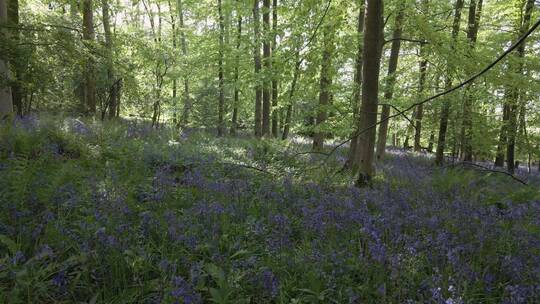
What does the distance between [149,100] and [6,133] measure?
14028 millimetres

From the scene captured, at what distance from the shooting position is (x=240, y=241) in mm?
3566

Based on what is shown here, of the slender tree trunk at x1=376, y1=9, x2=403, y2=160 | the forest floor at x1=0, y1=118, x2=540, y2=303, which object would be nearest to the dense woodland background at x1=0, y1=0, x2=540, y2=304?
the forest floor at x1=0, y1=118, x2=540, y2=303

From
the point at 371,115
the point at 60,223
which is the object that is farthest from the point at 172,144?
the point at 60,223

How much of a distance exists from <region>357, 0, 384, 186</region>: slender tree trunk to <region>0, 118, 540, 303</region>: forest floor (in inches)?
26.5

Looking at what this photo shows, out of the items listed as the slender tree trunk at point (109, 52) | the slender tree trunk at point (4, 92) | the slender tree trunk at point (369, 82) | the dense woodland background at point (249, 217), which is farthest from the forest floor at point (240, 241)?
the slender tree trunk at point (109, 52)

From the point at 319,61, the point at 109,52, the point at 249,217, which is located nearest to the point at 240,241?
the point at 249,217

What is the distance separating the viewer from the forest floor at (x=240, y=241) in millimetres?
2713

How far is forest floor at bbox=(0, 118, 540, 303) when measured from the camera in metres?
2.71

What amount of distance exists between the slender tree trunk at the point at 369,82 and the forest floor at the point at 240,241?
0.67 metres

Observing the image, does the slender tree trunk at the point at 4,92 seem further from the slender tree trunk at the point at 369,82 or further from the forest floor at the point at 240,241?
the slender tree trunk at the point at 369,82

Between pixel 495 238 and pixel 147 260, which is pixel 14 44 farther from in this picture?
pixel 495 238

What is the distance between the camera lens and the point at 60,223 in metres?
3.39

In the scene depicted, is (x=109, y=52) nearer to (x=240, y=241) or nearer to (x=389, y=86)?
(x=240, y=241)

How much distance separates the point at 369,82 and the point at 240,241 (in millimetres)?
4103
